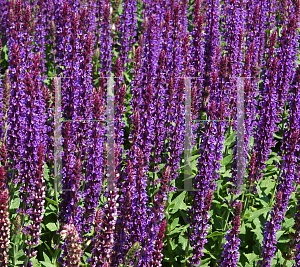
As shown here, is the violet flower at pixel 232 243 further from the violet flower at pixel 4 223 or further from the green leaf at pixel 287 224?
the violet flower at pixel 4 223

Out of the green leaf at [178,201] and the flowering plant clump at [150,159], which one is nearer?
the flowering plant clump at [150,159]

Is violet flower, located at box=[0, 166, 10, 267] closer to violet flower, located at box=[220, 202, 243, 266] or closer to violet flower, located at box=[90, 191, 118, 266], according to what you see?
violet flower, located at box=[90, 191, 118, 266]

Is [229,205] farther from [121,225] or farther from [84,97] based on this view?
[84,97]

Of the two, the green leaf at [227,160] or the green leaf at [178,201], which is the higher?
the green leaf at [227,160]

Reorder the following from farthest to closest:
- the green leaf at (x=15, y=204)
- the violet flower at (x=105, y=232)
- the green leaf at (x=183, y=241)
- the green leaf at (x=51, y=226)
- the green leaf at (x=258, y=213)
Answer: the green leaf at (x=258, y=213), the green leaf at (x=15, y=204), the green leaf at (x=183, y=241), the green leaf at (x=51, y=226), the violet flower at (x=105, y=232)

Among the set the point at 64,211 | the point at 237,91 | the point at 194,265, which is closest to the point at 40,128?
the point at 64,211

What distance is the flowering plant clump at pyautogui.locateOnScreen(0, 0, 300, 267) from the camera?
7.71 metres

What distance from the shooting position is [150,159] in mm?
9703

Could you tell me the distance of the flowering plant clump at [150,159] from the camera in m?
7.71

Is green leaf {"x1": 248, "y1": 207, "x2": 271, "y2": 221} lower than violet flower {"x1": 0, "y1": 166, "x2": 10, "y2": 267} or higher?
lower

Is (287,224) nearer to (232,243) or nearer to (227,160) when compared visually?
(227,160)

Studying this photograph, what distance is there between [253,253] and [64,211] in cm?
370

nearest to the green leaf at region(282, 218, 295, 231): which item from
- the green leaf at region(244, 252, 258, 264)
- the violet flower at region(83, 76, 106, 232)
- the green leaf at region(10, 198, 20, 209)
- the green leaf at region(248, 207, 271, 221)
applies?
the green leaf at region(248, 207, 271, 221)

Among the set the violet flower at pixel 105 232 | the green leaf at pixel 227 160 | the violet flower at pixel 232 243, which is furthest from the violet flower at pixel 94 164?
the green leaf at pixel 227 160
